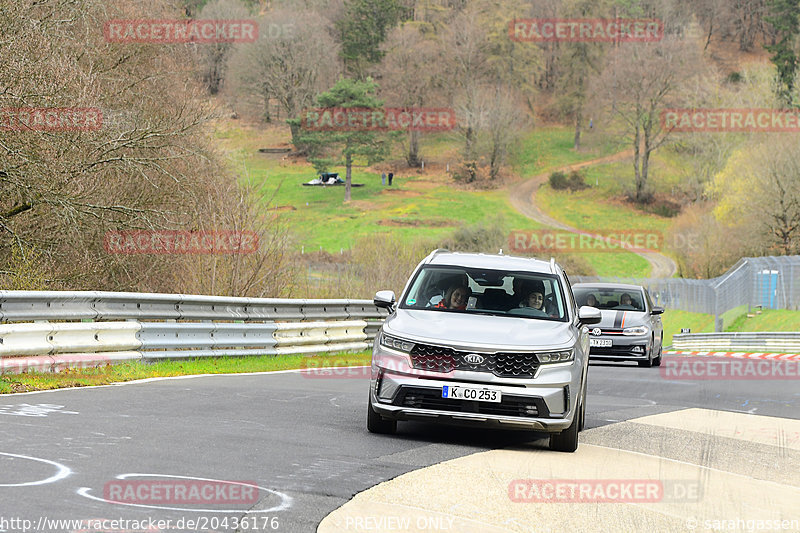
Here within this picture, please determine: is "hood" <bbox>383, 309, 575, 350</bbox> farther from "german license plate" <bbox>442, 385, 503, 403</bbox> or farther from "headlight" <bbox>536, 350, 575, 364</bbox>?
"german license plate" <bbox>442, 385, 503, 403</bbox>

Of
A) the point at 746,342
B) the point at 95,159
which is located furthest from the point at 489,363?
the point at 746,342

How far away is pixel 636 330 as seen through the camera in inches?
920

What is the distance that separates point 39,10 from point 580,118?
114 meters

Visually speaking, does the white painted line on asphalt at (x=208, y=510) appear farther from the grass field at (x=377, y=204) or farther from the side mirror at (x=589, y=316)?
the grass field at (x=377, y=204)

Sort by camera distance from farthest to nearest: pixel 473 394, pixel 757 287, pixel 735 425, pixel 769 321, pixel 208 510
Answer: pixel 757 287 → pixel 769 321 → pixel 735 425 → pixel 473 394 → pixel 208 510

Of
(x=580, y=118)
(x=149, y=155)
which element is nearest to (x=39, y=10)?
(x=149, y=155)

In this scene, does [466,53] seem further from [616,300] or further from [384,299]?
[384,299]

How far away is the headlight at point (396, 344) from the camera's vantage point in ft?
31.8

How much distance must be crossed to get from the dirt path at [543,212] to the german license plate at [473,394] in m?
77.6

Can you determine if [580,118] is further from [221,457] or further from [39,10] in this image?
[221,457]

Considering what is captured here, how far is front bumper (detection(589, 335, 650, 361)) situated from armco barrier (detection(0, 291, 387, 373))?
5.01 metres

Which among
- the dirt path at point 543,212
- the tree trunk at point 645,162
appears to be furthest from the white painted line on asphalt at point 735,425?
the tree trunk at point 645,162

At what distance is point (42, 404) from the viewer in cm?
1063

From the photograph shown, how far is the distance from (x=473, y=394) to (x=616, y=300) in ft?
51.4
